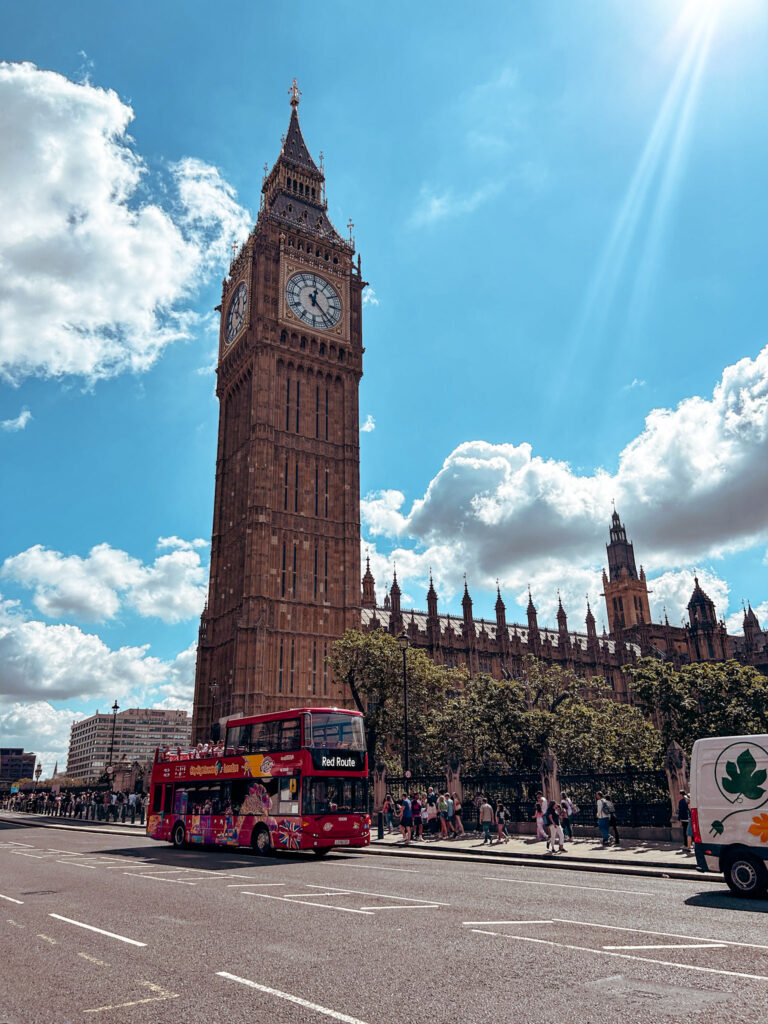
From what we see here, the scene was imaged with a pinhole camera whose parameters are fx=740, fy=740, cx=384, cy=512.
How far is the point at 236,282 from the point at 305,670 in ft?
133

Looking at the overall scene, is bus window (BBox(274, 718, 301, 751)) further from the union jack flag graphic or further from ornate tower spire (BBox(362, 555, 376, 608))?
ornate tower spire (BBox(362, 555, 376, 608))

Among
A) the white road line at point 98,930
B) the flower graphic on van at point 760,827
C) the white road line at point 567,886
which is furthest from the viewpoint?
the white road line at point 567,886

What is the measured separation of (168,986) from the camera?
735 centimetres

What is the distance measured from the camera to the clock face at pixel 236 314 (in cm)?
7206

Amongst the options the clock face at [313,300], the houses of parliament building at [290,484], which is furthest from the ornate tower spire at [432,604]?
the clock face at [313,300]

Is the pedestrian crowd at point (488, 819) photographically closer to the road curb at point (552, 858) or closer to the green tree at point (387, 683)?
the road curb at point (552, 858)

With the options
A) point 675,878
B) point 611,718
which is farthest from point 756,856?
point 611,718

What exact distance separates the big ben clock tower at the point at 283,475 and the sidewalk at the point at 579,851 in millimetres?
32078

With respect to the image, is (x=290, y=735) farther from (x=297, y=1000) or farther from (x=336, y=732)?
(x=297, y=1000)

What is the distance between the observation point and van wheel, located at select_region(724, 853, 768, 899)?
12.9m

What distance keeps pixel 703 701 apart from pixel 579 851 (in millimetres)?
16813

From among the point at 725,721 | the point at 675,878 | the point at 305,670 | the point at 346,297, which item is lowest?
the point at 675,878

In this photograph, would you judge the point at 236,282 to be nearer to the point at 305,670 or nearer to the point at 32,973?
the point at 305,670

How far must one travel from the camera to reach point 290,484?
218ft
